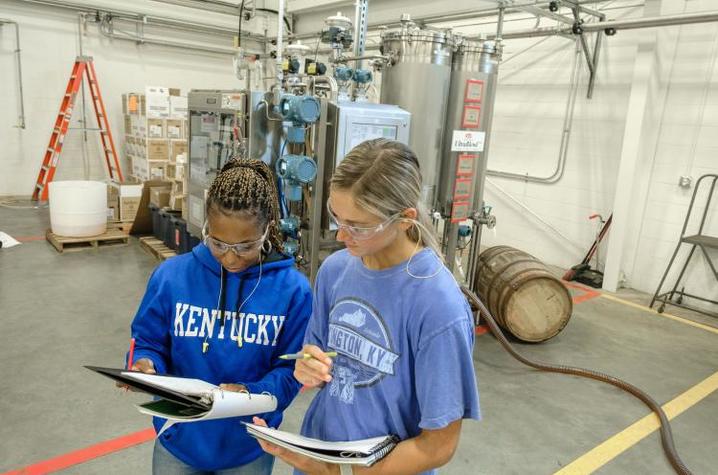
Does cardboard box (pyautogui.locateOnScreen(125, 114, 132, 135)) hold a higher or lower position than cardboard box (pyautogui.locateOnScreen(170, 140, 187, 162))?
higher

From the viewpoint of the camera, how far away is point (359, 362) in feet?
3.61

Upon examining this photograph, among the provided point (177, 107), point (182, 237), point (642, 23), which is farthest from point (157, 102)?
point (642, 23)

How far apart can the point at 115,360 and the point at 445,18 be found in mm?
6069

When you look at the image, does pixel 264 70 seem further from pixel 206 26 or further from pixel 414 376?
pixel 414 376

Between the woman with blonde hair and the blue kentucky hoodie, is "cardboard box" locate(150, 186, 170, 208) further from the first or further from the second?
the woman with blonde hair

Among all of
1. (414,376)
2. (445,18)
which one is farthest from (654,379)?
(445,18)

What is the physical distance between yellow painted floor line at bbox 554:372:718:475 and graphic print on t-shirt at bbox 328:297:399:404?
6.27 ft

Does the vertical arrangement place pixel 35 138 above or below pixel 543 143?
below

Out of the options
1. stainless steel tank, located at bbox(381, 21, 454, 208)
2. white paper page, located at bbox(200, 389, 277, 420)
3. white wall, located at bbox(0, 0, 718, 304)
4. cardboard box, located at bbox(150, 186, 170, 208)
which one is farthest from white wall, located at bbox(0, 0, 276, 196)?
white paper page, located at bbox(200, 389, 277, 420)

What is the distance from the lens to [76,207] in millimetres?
5430

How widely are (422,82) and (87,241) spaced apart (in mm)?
4140

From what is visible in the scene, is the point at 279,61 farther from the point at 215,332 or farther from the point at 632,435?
the point at 632,435

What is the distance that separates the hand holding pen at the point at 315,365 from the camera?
109cm

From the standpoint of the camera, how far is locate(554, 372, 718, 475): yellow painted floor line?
102 inches
